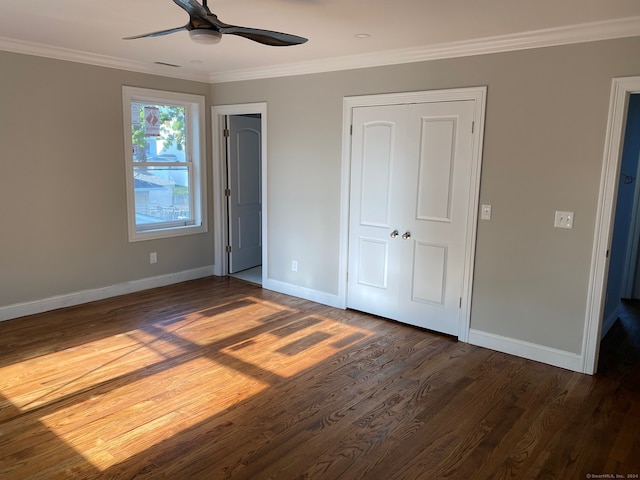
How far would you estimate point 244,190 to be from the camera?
6102 mm

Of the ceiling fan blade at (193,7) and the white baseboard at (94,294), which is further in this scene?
the white baseboard at (94,294)

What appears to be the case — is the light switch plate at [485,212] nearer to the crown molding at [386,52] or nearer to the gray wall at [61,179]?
the crown molding at [386,52]

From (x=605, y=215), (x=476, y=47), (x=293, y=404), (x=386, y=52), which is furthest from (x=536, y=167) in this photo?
(x=293, y=404)

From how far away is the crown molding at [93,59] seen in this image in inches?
158

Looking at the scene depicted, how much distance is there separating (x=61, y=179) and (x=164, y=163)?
1.18m

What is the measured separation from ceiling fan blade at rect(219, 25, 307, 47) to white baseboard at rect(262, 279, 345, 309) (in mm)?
2815

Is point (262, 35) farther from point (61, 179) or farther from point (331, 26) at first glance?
point (61, 179)

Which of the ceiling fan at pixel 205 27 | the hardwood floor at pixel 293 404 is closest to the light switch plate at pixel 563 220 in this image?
the hardwood floor at pixel 293 404

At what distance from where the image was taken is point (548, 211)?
3.47m

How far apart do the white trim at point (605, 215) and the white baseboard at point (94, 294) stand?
14.1 ft

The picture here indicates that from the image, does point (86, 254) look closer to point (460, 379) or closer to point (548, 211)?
point (460, 379)

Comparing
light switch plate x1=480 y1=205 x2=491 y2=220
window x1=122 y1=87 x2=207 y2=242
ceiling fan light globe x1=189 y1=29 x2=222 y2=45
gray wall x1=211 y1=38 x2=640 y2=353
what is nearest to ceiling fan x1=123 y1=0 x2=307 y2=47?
ceiling fan light globe x1=189 y1=29 x2=222 y2=45

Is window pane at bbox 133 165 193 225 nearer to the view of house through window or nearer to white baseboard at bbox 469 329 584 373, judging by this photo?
the view of house through window

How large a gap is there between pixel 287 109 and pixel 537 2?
2776mm
